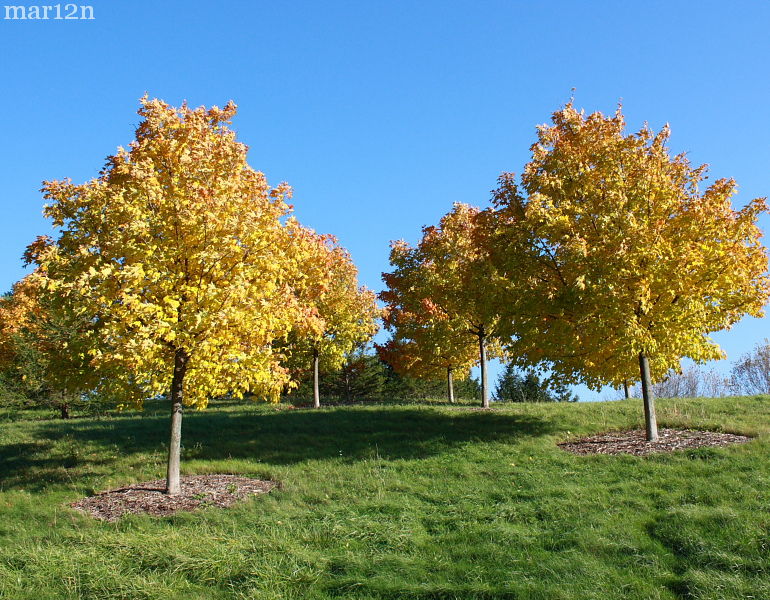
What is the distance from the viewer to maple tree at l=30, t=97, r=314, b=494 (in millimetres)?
11945

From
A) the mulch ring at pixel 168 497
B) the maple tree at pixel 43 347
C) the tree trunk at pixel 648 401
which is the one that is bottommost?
the mulch ring at pixel 168 497

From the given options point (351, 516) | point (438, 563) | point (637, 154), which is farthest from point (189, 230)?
point (637, 154)

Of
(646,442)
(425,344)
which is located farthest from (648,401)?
(425,344)

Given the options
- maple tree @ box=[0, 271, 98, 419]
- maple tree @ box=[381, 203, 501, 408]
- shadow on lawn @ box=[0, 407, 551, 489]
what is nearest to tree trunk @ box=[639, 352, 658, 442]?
shadow on lawn @ box=[0, 407, 551, 489]

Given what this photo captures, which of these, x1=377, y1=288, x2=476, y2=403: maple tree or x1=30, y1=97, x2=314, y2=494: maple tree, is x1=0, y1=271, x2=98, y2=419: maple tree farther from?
x1=377, y1=288, x2=476, y2=403: maple tree

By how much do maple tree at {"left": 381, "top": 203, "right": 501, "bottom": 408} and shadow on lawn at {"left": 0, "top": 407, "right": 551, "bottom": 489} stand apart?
4229 millimetres

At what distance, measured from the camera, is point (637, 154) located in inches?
642

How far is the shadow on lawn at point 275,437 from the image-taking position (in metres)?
16.2

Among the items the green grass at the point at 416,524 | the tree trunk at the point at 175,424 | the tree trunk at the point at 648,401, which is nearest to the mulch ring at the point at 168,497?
the tree trunk at the point at 175,424

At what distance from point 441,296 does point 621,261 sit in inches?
399

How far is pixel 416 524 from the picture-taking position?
31.5ft

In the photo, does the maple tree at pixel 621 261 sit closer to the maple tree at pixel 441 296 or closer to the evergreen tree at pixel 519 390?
the maple tree at pixel 441 296

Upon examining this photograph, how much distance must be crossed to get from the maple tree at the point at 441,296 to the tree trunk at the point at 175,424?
11.1 m

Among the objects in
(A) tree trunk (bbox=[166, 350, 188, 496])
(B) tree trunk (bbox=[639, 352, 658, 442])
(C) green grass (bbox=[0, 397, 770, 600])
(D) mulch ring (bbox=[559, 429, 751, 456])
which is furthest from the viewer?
(B) tree trunk (bbox=[639, 352, 658, 442])
